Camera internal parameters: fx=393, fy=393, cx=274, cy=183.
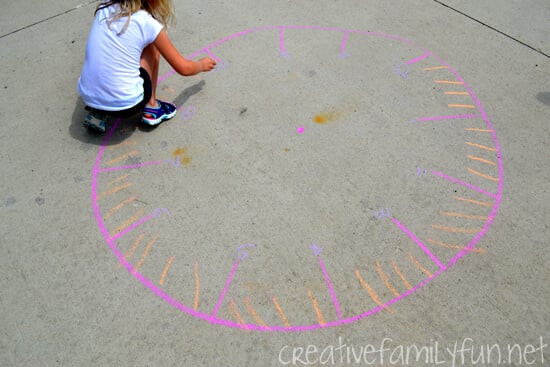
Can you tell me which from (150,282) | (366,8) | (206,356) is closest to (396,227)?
(206,356)

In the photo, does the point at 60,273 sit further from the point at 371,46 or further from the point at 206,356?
the point at 371,46

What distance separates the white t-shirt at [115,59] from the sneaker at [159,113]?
16 cm

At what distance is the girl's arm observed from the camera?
2385 mm

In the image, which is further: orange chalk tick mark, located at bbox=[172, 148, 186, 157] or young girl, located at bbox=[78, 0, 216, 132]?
orange chalk tick mark, located at bbox=[172, 148, 186, 157]

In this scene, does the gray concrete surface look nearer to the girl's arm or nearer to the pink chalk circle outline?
the pink chalk circle outline

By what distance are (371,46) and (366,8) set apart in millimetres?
586

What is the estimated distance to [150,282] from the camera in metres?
2.01

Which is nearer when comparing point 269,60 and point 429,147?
point 429,147

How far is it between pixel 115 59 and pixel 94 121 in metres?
0.47

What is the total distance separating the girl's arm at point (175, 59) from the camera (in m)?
2.38

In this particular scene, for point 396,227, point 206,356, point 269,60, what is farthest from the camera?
point 269,60

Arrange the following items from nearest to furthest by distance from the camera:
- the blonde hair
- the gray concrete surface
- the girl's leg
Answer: the gray concrete surface
the blonde hair
the girl's leg

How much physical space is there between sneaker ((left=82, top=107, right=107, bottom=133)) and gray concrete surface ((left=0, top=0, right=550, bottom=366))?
92 mm

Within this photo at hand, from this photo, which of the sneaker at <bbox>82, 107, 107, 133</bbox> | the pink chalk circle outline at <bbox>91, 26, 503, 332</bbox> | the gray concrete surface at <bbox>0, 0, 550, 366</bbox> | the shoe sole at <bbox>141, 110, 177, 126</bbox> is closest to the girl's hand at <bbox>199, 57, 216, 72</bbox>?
the gray concrete surface at <bbox>0, 0, 550, 366</bbox>
